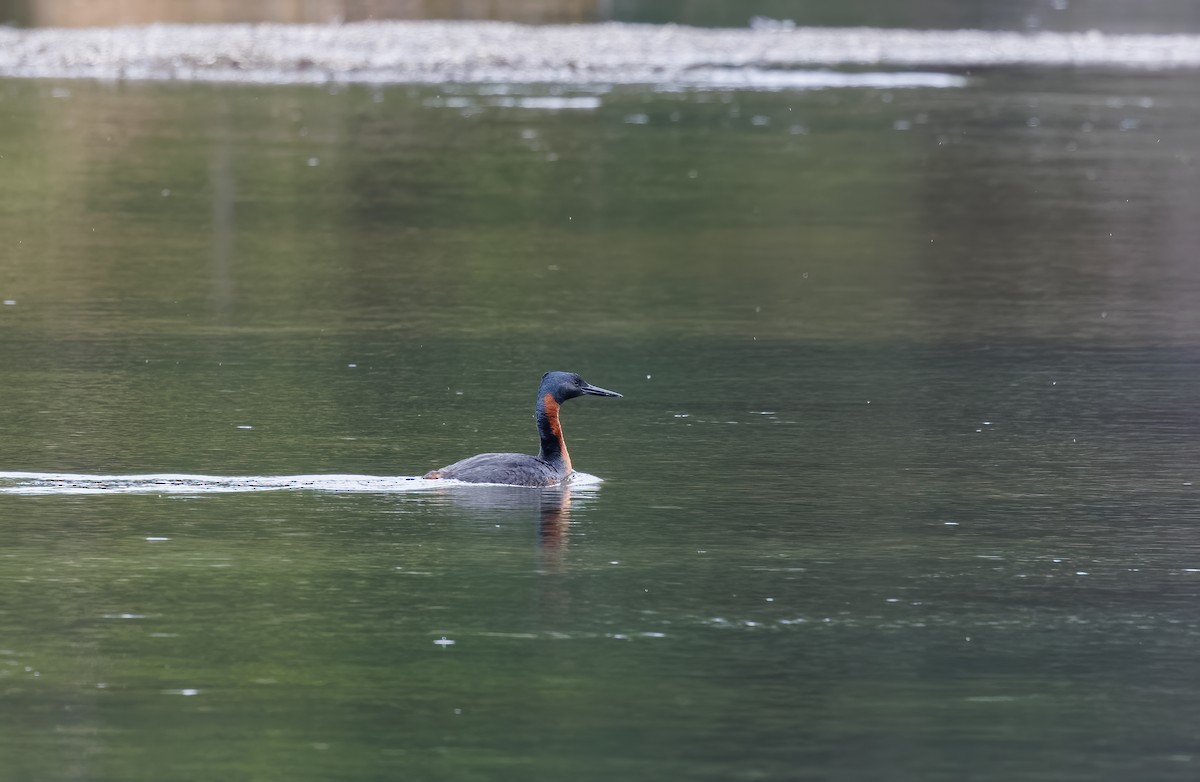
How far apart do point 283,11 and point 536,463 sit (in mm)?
34545

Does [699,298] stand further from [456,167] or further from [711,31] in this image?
[711,31]

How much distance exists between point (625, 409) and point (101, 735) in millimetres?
6217

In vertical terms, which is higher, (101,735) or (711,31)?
(711,31)

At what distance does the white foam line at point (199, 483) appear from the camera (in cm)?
1089

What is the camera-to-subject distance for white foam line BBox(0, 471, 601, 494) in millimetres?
10891

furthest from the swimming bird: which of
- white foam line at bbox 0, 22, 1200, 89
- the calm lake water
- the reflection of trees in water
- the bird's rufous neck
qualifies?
the reflection of trees in water

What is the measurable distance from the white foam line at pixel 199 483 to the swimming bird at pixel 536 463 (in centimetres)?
6

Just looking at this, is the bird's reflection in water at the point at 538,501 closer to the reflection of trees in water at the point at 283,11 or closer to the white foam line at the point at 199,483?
the white foam line at the point at 199,483

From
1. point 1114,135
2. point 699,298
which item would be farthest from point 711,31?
point 699,298

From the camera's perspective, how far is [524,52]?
35.8m

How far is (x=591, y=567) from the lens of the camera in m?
9.61

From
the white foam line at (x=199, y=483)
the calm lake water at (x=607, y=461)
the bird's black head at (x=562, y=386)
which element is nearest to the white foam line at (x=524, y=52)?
the calm lake water at (x=607, y=461)

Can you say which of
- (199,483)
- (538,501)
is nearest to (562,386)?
(538,501)

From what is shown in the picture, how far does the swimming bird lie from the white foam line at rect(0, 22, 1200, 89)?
69.8 feet
